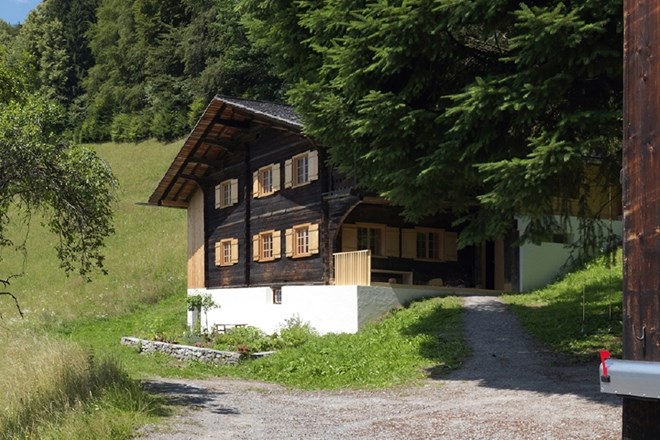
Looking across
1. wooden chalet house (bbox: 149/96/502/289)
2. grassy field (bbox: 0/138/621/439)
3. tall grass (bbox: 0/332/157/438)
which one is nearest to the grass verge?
grassy field (bbox: 0/138/621/439)

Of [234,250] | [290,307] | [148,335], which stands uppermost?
[234,250]

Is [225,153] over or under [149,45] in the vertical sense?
under

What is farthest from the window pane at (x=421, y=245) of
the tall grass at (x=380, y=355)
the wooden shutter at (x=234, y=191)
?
the wooden shutter at (x=234, y=191)

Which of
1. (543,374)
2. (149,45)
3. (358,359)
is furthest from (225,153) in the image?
(149,45)

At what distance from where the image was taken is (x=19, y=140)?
11.2 m

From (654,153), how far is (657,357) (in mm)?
996

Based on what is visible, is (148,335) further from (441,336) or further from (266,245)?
(441,336)

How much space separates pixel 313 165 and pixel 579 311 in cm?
895

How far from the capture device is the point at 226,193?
29.8 m

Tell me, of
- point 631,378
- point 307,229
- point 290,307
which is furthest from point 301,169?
point 631,378

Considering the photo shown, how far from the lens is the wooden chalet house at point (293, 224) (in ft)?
77.2

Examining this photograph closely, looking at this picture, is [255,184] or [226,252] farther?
[226,252]

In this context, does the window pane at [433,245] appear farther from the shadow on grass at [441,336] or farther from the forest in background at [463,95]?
the forest in background at [463,95]

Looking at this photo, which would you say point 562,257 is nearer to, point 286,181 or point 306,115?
point 286,181
